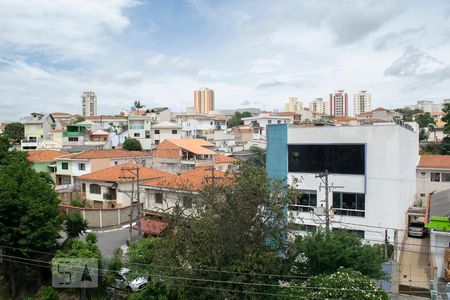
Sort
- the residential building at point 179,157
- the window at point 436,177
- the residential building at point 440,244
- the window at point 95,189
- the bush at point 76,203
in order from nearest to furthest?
1. the residential building at point 440,244
2. the window at point 436,177
3. the bush at point 76,203
4. the window at point 95,189
5. the residential building at point 179,157

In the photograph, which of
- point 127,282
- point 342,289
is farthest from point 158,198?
point 342,289

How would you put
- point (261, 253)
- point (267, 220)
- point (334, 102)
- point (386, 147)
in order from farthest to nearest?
1. point (334, 102)
2. point (386, 147)
3. point (267, 220)
4. point (261, 253)

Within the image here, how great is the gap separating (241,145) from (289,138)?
3227cm

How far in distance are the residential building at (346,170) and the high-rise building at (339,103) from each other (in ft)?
319

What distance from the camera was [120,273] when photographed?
15.5m

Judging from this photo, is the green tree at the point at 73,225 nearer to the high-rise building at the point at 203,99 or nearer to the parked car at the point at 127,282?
the parked car at the point at 127,282

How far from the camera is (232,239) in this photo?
11.2 m

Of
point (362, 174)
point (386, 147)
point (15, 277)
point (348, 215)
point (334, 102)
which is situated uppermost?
point (334, 102)

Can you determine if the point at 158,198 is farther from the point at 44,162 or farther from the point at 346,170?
the point at 44,162

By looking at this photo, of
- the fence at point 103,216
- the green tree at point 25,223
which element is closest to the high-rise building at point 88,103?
the fence at point 103,216

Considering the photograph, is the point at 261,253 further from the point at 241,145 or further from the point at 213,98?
the point at 213,98

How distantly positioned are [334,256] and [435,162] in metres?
19.9

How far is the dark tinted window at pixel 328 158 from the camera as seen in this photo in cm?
1745

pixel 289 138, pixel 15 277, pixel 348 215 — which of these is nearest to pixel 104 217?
pixel 15 277
